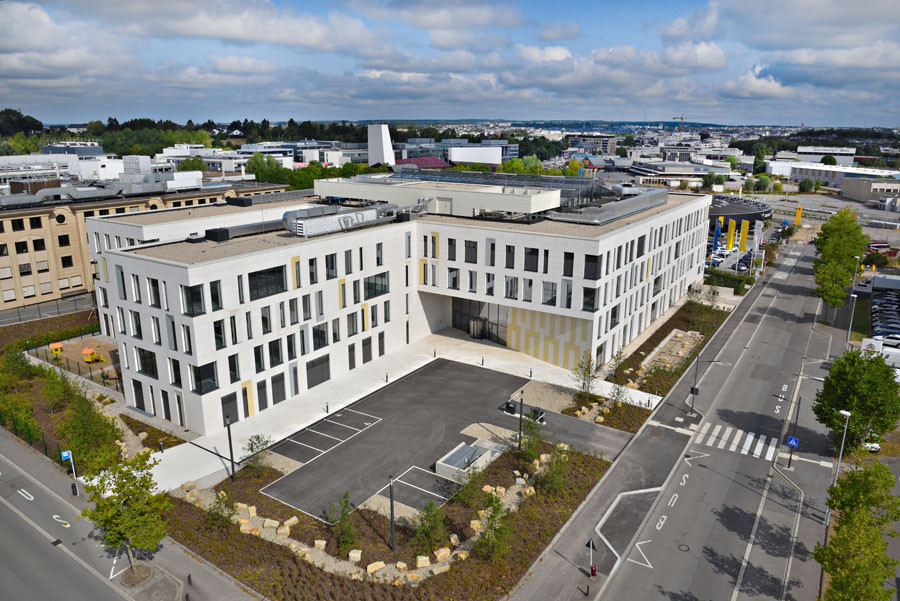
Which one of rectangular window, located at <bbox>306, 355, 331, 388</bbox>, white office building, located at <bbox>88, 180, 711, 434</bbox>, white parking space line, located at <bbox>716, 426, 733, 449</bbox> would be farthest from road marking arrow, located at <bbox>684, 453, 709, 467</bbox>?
rectangular window, located at <bbox>306, 355, 331, 388</bbox>

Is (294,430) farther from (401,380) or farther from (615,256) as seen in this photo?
(615,256)

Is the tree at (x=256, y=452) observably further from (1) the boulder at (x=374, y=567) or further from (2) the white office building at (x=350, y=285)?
(1) the boulder at (x=374, y=567)

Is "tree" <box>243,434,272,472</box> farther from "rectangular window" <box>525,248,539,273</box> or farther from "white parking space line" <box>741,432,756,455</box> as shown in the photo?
"white parking space line" <box>741,432,756,455</box>

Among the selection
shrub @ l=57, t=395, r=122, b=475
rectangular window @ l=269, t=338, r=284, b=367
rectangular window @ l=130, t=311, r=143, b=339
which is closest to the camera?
shrub @ l=57, t=395, r=122, b=475

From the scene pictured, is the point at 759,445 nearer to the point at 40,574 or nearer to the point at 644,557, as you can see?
the point at 644,557

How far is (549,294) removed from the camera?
6075 cm

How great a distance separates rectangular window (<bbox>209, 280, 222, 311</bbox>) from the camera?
46.5 m

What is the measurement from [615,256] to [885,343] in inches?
1328

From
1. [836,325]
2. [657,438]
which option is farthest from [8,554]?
[836,325]

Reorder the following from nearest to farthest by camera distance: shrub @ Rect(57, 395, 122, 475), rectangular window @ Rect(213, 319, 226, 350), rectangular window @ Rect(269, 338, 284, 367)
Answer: shrub @ Rect(57, 395, 122, 475)
rectangular window @ Rect(213, 319, 226, 350)
rectangular window @ Rect(269, 338, 284, 367)

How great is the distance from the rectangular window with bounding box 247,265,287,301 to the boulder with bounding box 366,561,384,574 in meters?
25.3

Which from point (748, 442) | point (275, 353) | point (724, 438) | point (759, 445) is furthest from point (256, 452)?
point (759, 445)

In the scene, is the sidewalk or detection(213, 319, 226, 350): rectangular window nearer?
the sidewalk

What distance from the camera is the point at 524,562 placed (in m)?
34.3
